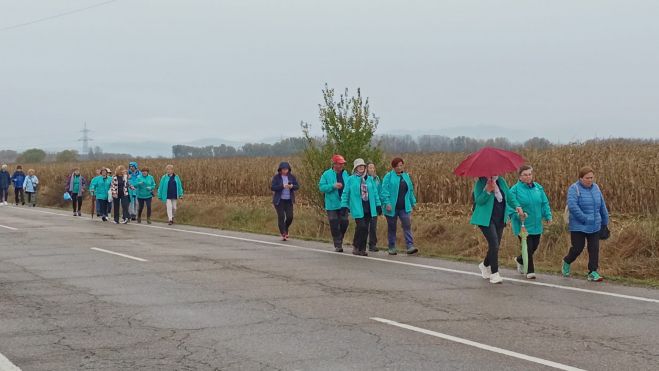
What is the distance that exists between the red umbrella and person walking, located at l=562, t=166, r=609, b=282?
93cm

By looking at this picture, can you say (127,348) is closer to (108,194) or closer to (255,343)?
(255,343)

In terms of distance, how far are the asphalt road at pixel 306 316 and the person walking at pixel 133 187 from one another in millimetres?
9511

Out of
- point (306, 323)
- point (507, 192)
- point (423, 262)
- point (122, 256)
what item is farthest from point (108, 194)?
point (306, 323)

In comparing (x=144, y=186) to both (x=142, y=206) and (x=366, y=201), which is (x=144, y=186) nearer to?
(x=142, y=206)

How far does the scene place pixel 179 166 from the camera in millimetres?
43344

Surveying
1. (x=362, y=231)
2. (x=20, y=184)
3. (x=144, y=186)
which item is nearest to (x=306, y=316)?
(x=362, y=231)

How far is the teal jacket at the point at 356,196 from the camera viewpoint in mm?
14175

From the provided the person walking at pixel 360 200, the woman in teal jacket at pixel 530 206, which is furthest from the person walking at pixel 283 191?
the woman in teal jacket at pixel 530 206

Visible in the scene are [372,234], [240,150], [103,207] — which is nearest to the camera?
[372,234]

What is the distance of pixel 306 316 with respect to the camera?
8156 mm

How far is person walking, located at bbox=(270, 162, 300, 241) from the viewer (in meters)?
17.0

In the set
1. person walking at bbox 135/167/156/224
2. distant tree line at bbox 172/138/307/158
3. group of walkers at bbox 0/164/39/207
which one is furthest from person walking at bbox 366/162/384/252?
distant tree line at bbox 172/138/307/158

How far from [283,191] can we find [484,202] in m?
7.10

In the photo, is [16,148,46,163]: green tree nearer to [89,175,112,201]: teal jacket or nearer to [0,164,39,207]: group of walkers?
→ [0,164,39,207]: group of walkers
